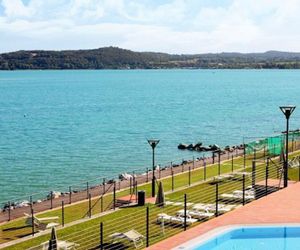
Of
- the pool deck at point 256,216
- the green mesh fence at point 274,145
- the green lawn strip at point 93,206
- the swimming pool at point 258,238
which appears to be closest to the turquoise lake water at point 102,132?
the green lawn strip at point 93,206

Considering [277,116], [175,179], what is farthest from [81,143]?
[277,116]

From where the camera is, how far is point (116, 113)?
94.2m

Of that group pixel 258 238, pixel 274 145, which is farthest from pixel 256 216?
pixel 274 145

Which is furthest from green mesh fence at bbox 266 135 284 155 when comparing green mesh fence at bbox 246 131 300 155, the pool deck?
the pool deck

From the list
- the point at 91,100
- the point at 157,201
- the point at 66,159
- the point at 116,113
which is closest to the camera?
the point at 157,201

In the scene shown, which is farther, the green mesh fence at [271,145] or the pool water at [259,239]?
the green mesh fence at [271,145]

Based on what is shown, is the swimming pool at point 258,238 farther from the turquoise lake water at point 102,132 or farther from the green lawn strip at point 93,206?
the turquoise lake water at point 102,132

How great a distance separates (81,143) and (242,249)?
→ 4387 cm

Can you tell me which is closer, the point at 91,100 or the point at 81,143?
the point at 81,143

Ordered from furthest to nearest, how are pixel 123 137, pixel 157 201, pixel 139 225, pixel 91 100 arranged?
pixel 91 100
pixel 123 137
pixel 157 201
pixel 139 225

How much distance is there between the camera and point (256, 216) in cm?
1717

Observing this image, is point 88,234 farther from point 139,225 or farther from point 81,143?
point 81,143

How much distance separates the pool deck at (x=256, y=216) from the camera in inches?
592

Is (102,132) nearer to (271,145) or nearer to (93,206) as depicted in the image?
(271,145)
